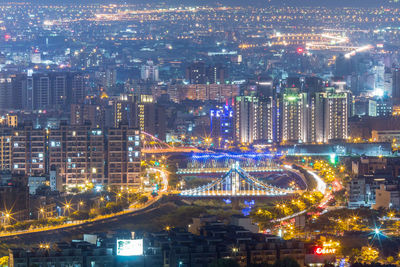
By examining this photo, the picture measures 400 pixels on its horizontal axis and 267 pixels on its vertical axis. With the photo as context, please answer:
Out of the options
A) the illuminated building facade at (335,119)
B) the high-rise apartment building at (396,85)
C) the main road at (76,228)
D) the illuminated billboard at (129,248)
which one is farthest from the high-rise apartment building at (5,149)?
the high-rise apartment building at (396,85)

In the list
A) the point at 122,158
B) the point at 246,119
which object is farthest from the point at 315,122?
the point at 122,158

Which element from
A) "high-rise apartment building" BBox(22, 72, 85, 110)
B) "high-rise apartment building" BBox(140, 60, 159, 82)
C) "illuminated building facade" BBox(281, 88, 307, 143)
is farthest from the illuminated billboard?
"high-rise apartment building" BBox(140, 60, 159, 82)

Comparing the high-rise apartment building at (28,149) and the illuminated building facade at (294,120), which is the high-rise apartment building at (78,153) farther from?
the illuminated building facade at (294,120)

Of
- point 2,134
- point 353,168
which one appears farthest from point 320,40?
point 2,134

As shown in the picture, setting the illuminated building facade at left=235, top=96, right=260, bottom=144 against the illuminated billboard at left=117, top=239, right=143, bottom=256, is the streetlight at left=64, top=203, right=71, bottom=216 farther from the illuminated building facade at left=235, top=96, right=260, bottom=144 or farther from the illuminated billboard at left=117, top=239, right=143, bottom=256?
the illuminated building facade at left=235, top=96, right=260, bottom=144

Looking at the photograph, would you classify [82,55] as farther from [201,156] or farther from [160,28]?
[201,156]

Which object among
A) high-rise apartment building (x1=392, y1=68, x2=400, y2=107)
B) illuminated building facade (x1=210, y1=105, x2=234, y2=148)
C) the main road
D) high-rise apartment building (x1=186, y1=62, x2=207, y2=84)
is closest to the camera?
the main road
